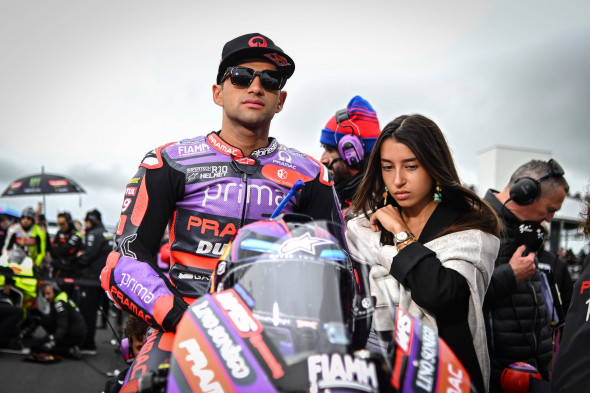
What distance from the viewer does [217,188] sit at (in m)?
2.31

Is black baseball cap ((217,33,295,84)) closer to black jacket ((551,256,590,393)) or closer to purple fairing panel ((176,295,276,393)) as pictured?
purple fairing panel ((176,295,276,393))

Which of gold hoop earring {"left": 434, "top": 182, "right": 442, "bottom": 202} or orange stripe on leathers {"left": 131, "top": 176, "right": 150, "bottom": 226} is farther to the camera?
gold hoop earring {"left": 434, "top": 182, "right": 442, "bottom": 202}

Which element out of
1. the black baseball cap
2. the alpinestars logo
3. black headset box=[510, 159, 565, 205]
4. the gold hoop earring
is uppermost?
the black baseball cap

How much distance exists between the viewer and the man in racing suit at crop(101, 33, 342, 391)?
2.16 metres

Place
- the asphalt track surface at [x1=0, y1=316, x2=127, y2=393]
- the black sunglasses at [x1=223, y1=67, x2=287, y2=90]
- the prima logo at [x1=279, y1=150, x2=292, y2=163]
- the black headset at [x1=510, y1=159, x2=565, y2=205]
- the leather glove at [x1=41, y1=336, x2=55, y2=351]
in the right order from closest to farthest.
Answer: the black sunglasses at [x1=223, y1=67, x2=287, y2=90] → the prima logo at [x1=279, y1=150, x2=292, y2=163] → the black headset at [x1=510, y1=159, x2=565, y2=205] → the asphalt track surface at [x1=0, y1=316, x2=127, y2=393] → the leather glove at [x1=41, y1=336, x2=55, y2=351]

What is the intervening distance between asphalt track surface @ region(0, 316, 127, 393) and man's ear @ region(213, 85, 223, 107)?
4363 mm

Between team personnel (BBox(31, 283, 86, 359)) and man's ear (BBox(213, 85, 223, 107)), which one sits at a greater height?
man's ear (BBox(213, 85, 223, 107))

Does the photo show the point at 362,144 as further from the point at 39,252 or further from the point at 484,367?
the point at 39,252

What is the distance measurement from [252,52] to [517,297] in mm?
1990

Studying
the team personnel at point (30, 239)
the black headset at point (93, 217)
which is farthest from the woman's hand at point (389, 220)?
the team personnel at point (30, 239)

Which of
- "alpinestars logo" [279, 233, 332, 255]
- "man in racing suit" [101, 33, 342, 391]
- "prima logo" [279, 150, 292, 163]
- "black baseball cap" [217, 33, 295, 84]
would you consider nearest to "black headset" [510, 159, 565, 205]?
"man in racing suit" [101, 33, 342, 391]

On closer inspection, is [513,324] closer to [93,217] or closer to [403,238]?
[403,238]

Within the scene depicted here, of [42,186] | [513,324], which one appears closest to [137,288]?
[513,324]

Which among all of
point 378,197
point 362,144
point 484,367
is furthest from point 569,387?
point 362,144
